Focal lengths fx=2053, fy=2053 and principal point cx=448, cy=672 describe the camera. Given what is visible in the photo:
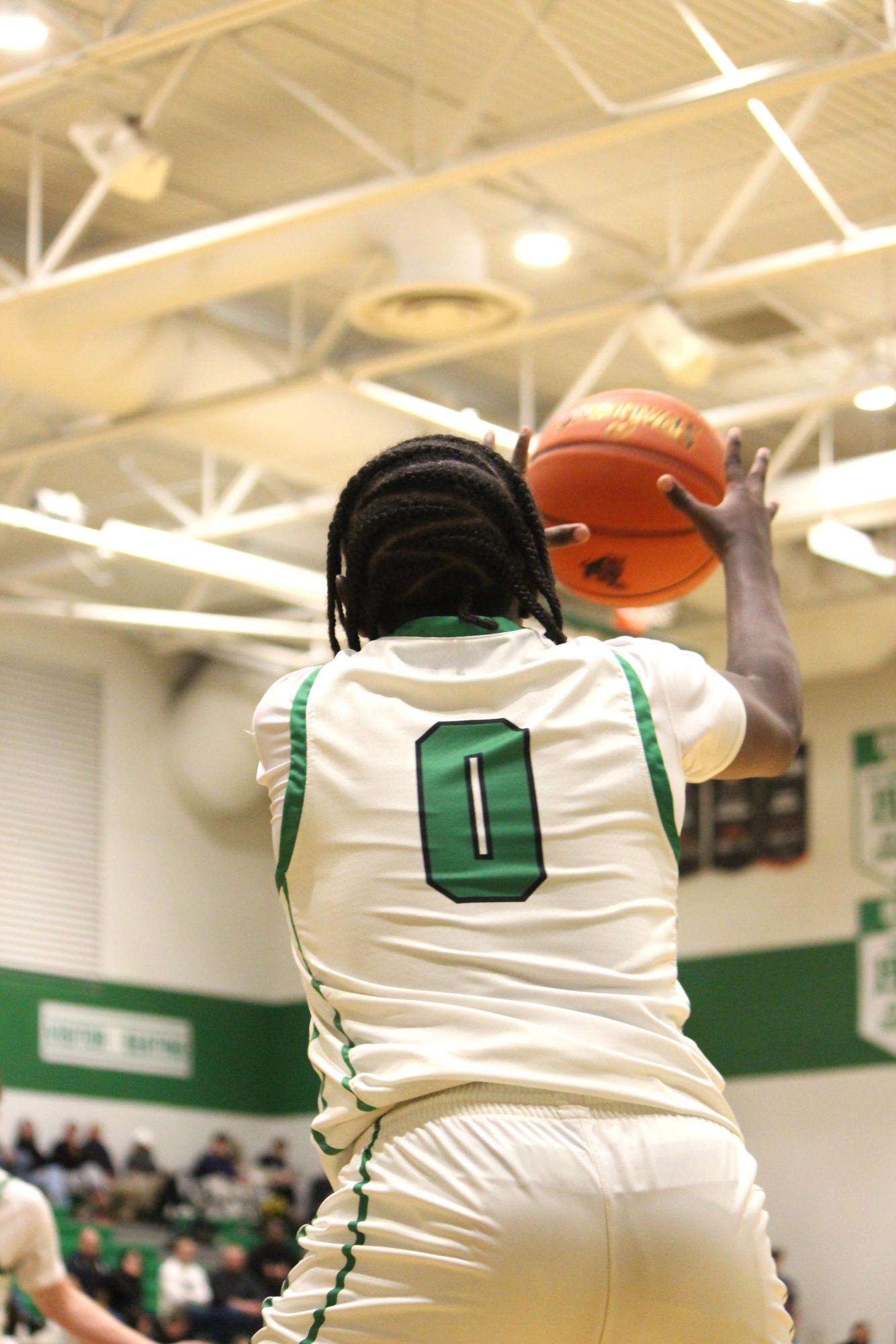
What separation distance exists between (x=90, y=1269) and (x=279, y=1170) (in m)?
3.95

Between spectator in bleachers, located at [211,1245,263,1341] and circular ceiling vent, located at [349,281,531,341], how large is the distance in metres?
9.02

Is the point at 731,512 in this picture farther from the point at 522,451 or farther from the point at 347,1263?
the point at 347,1263

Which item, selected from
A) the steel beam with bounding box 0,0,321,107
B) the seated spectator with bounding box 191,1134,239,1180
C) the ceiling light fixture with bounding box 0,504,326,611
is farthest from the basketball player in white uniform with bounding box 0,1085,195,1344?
the seated spectator with bounding box 191,1134,239,1180

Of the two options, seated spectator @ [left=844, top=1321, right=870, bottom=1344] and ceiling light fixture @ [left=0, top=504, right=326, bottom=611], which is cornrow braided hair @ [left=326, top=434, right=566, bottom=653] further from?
seated spectator @ [left=844, top=1321, right=870, bottom=1344]

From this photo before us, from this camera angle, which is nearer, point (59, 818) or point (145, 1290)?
point (145, 1290)

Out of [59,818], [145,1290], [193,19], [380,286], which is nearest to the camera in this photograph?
[193,19]

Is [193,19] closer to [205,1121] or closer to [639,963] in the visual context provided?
[639,963]

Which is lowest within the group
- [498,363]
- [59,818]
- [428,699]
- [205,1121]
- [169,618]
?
[205,1121]

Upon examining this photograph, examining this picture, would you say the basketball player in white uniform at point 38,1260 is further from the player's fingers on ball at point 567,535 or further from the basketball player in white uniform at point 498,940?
the basketball player in white uniform at point 498,940

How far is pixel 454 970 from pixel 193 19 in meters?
7.27

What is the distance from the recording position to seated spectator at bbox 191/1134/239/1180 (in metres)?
20.3

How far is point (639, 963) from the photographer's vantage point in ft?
7.72

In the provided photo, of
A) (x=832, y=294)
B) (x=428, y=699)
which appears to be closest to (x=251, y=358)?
(x=832, y=294)

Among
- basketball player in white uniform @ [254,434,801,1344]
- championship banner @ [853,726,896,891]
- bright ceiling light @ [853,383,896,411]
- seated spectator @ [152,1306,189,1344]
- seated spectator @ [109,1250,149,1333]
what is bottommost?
seated spectator @ [152,1306,189,1344]
